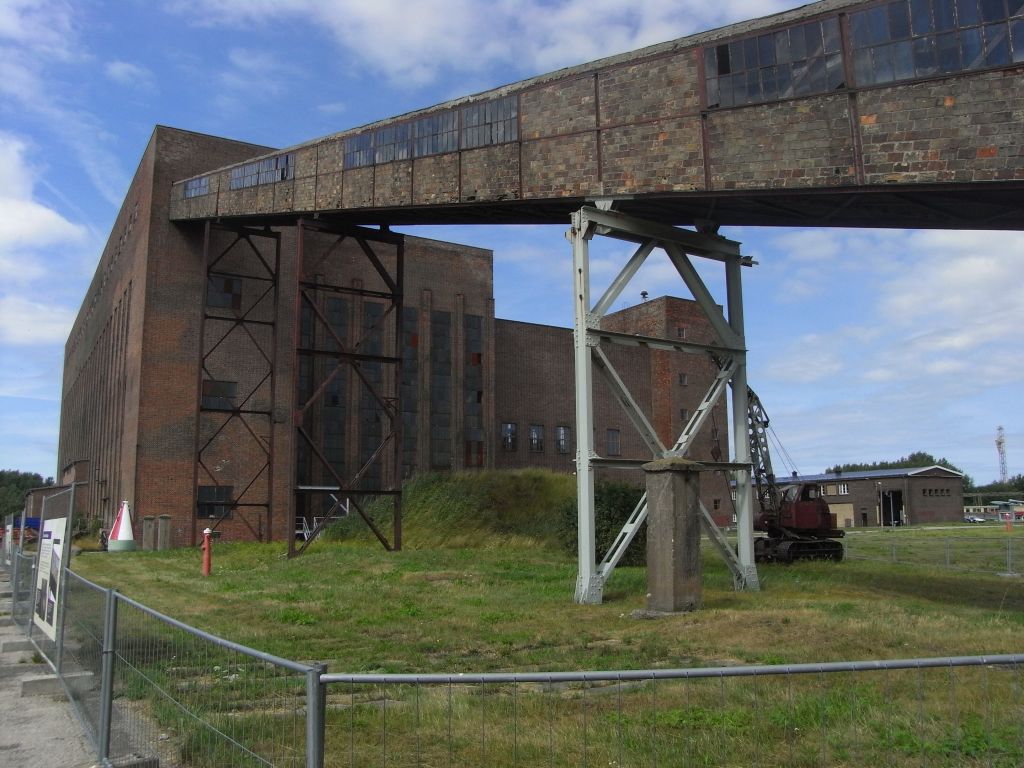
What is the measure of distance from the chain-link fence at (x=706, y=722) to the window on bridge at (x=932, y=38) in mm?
9132

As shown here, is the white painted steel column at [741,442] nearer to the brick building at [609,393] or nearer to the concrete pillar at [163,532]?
the concrete pillar at [163,532]

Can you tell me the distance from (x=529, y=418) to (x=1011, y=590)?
34.3 m

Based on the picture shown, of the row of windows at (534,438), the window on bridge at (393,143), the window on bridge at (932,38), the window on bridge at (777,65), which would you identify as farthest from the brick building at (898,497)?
the window on bridge at (932,38)

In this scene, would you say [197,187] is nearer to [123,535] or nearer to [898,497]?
[123,535]

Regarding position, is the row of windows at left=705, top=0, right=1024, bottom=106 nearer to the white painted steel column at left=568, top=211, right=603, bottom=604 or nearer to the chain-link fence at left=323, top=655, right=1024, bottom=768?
the white painted steel column at left=568, top=211, right=603, bottom=604

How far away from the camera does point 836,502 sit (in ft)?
269

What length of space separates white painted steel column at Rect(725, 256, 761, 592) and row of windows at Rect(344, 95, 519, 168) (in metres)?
5.44

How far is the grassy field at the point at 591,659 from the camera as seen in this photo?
5305 millimetres

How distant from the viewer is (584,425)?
13773mm

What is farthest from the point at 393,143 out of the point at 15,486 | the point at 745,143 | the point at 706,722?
the point at 15,486

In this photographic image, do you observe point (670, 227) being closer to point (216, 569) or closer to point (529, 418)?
point (216, 569)

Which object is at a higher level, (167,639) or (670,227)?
(670,227)

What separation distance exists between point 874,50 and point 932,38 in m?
0.83

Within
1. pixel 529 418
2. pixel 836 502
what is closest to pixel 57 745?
pixel 529 418
